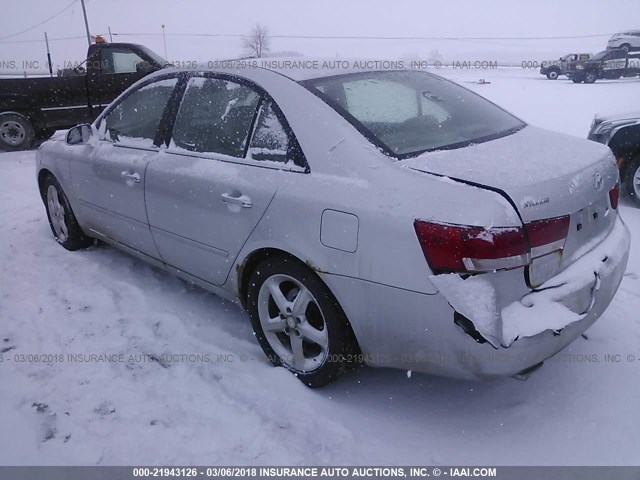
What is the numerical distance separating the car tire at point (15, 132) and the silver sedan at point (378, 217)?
7638 millimetres

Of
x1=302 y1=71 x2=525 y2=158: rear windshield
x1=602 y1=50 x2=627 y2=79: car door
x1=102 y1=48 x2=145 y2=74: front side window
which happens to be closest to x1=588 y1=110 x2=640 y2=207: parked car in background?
x1=302 y1=71 x2=525 y2=158: rear windshield

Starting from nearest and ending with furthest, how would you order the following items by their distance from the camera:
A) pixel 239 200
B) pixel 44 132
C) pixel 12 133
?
pixel 239 200 < pixel 12 133 < pixel 44 132

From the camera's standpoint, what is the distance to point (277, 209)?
2451mm

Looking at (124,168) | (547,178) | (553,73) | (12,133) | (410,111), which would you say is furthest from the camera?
(553,73)

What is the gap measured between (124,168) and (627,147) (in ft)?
16.6

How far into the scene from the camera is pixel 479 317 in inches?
75.5

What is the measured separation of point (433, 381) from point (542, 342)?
0.85 m

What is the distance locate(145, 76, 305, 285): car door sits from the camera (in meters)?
2.59

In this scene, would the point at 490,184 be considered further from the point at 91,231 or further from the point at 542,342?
the point at 91,231

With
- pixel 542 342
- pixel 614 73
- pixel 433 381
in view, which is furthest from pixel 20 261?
pixel 614 73

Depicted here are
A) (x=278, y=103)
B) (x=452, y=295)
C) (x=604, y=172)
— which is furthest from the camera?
(x=278, y=103)

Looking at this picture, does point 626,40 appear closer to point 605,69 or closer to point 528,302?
point 605,69

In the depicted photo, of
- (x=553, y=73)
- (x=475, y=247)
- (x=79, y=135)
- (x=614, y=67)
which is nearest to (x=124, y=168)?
(x=79, y=135)

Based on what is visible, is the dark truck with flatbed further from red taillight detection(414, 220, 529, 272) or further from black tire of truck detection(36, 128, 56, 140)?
red taillight detection(414, 220, 529, 272)
